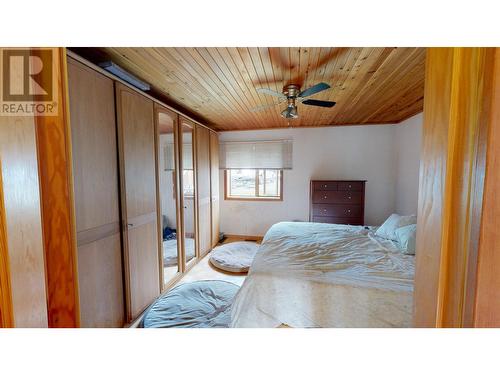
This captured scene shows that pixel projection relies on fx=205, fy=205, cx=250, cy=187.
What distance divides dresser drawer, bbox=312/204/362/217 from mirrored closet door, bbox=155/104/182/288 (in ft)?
7.89

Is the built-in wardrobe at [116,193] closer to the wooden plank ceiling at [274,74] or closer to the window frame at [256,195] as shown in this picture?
the wooden plank ceiling at [274,74]

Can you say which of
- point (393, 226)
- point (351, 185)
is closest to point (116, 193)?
point (393, 226)

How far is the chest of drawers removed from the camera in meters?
3.55

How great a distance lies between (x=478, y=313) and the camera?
36 cm

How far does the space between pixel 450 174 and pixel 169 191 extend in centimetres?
330

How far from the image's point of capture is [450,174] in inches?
15.8

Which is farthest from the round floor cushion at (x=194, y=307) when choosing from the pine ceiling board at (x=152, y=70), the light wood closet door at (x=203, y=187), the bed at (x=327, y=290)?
the pine ceiling board at (x=152, y=70)

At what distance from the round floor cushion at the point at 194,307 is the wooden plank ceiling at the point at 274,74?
2.31 meters

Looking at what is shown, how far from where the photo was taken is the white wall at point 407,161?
124 inches

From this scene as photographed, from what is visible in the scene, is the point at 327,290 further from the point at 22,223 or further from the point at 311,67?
the point at 311,67

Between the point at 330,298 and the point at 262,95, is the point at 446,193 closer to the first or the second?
the point at 330,298

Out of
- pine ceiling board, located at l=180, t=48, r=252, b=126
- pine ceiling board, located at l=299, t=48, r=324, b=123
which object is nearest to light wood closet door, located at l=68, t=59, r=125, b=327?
pine ceiling board, located at l=180, t=48, r=252, b=126
